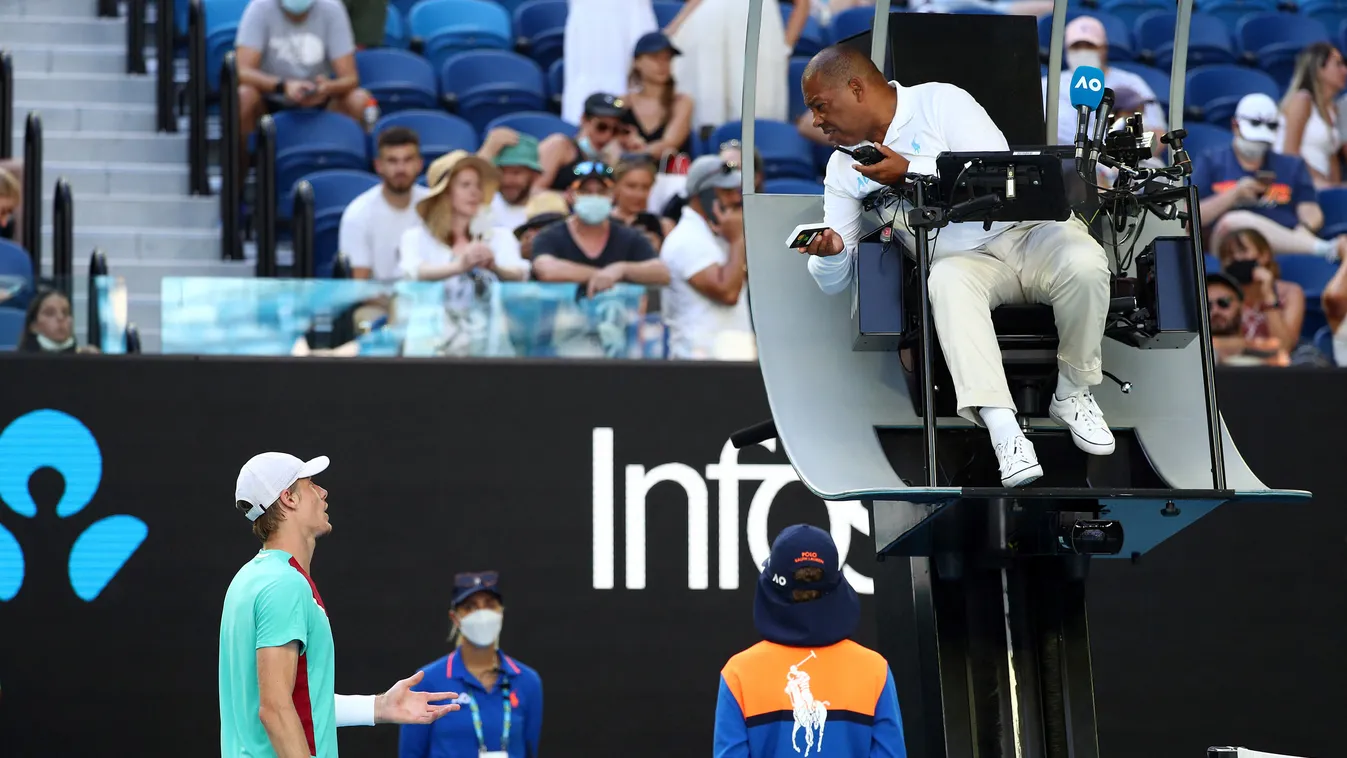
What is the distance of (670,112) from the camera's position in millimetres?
9016

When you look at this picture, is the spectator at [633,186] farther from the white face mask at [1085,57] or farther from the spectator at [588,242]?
the white face mask at [1085,57]

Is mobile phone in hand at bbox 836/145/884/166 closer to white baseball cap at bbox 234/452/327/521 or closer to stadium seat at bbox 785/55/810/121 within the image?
white baseball cap at bbox 234/452/327/521

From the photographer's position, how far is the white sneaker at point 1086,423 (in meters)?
4.38

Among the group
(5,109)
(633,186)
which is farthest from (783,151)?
(5,109)

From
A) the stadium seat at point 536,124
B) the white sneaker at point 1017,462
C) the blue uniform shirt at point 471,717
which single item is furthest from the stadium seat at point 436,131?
the white sneaker at point 1017,462

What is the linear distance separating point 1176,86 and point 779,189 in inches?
149

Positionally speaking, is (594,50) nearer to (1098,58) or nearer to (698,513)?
(1098,58)

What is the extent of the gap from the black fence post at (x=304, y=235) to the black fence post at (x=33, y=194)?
3.48 feet

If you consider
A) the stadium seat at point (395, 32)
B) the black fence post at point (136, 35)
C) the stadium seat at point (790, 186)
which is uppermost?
the stadium seat at point (395, 32)

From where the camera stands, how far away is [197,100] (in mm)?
8539

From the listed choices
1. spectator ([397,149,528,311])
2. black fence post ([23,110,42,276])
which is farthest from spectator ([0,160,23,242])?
spectator ([397,149,528,311])

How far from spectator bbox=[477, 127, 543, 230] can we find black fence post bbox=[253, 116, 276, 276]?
96 cm

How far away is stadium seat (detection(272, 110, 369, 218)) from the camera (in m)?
8.66

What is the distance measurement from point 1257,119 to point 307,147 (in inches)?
197
